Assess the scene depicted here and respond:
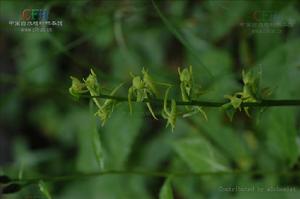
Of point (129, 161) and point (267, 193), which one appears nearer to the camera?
point (267, 193)

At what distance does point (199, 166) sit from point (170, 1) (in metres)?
0.50

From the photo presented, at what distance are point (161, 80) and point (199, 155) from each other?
0.31 m

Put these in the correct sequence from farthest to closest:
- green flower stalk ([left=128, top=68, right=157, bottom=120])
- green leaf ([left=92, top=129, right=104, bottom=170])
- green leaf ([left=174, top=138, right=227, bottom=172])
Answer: green leaf ([left=174, top=138, right=227, bottom=172]) → green leaf ([left=92, top=129, right=104, bottom=170]) → green flower stalk ([left=128, top=68, right=157, bottom=120])

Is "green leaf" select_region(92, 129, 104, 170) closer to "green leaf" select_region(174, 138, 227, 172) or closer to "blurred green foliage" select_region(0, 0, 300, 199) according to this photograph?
"blurred green foliage" select_region(0, 0, 300, 199)

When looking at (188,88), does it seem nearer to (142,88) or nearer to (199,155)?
(142,88)

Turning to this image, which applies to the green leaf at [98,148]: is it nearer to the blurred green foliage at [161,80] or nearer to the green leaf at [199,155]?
the blurred green foliage at [161,80]

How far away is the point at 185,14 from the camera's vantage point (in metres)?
1.42

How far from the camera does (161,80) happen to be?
4.49 feet

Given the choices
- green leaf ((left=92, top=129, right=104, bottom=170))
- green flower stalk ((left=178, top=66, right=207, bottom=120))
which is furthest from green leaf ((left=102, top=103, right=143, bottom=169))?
green flower stalk ((left=178, top=66, right=207, bottom=120))

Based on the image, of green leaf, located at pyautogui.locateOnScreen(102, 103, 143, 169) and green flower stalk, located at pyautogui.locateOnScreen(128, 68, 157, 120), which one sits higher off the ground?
green flower stalk, located at pyautogui.locateOnScreen(128, 68, 157, 120)

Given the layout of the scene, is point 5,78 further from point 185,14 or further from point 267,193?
point 267,193

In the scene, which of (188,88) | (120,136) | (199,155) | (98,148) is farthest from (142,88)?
(120,136)

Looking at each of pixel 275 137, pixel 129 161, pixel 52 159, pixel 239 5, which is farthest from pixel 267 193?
pixel 52 159

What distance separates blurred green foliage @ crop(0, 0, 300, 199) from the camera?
1.10 m
